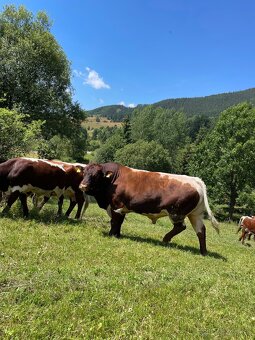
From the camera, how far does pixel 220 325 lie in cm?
602

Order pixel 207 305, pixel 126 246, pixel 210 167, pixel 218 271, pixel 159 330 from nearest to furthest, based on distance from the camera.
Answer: pixel 159 330 → pixel 207 305 → pixel 218 271 → pixel 126 246 → pixel 210 167

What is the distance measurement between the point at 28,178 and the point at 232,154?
36.9 meters

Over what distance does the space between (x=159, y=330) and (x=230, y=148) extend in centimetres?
4316

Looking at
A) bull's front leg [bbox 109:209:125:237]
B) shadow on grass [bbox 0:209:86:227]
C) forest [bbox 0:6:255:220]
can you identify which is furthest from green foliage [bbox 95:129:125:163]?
bull's front leg [bbox 109:209:125:237]

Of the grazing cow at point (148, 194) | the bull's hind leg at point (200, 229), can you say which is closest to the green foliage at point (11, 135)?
the grazing cow at point (148, 194)

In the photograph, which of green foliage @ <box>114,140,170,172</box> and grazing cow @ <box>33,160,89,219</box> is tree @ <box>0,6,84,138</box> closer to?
grazing cow @ <box>33,160,89,219</box>

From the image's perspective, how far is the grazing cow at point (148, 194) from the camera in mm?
11852

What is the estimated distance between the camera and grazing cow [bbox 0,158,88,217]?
12797 millimetres

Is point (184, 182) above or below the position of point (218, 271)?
above

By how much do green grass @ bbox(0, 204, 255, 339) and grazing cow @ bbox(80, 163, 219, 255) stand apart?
5.30ft

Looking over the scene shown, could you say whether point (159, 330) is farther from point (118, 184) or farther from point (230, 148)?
point (230, 148)

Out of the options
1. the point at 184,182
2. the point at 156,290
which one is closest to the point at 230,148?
the point at 184,182

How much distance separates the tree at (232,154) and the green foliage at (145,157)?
1507 inches

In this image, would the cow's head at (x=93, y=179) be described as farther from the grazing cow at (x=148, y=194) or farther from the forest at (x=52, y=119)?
the forest at (x=52, y=119)
